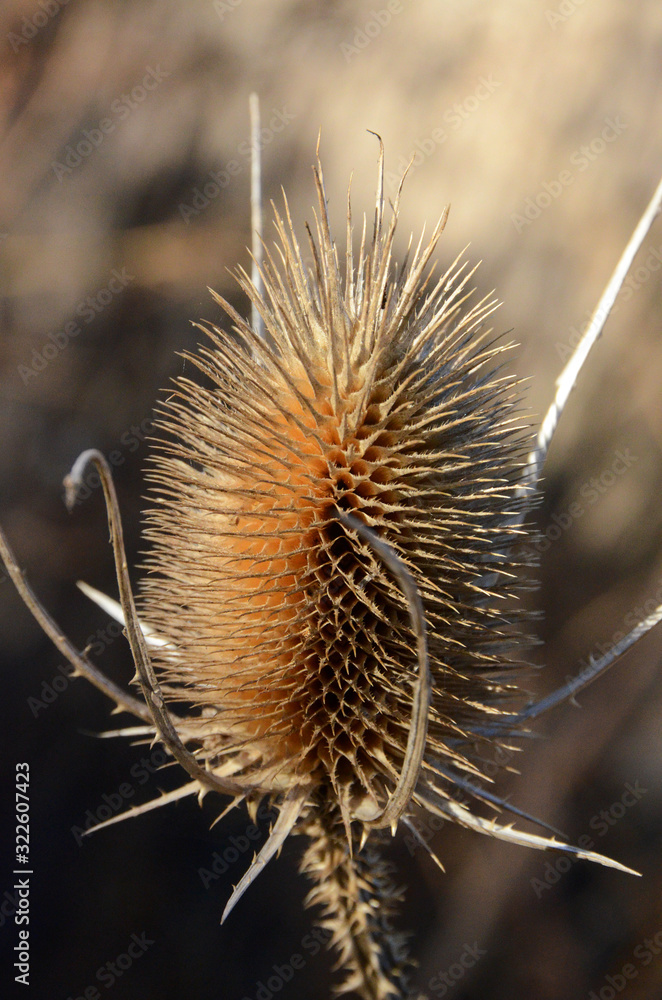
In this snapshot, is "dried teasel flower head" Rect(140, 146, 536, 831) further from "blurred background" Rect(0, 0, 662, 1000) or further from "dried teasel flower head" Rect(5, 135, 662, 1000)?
"blurred background" Rect(0, 0, 662, 1000)

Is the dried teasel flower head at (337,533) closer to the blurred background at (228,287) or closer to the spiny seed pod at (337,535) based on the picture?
the spiny seed pod at (337,535)

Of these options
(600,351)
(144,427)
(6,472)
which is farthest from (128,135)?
(600,351)

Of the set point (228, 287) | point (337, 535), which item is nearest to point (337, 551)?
point (337, 535)

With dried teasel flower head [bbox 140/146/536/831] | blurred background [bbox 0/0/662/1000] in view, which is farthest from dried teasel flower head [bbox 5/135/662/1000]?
blurred background [bbox 0/0/662/1000]

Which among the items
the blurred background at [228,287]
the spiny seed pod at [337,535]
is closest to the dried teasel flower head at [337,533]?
the spiny seed pod at [337,535]

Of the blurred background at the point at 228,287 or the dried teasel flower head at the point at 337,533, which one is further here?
the blurred background at the point at 228,287

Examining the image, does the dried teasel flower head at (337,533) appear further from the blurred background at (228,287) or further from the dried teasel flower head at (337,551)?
the blurred background at (228,287)

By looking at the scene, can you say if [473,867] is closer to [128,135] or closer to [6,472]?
[6,472]

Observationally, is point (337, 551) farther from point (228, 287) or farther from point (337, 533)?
point (228, 287)
